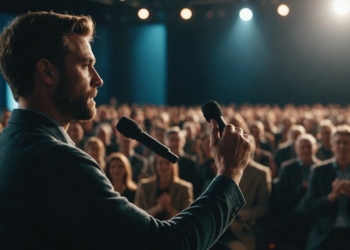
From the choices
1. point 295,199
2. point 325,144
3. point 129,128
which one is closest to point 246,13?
point 325,144

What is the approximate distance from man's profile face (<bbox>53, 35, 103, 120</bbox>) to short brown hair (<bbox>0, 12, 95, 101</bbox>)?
24 mm

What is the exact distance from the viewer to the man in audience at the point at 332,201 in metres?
5.61

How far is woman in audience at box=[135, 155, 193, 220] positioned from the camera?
5.99 m

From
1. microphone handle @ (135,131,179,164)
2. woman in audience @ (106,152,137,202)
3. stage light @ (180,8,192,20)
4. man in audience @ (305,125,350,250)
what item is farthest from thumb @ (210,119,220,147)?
stage light @ (180,8,192,20)

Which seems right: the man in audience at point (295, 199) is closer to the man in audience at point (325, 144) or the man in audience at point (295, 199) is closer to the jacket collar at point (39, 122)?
the man in audience at point (325, 144)

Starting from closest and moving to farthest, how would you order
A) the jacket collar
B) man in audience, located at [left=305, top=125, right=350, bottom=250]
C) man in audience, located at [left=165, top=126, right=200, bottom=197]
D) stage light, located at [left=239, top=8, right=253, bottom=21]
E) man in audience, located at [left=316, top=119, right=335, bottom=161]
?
the jacket collar
man in audience, located at [left=305, top=125, right=350, bottom=250]
man in audience, located at [left=165, top=126, right=200, bottom=197]
man in audience, located at [left=316, top=119, right=335, bottom=161]
stage light, located at [left=239, top=8, right=253, bottom=21]

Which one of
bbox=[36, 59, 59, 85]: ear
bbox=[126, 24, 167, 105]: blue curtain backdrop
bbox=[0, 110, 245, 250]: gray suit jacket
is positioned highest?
bbox=[126, 24, 167, 105]: blue curtain backdrop

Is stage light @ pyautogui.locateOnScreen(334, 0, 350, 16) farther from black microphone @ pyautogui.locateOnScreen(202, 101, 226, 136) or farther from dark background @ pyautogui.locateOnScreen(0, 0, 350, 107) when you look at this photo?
black microphone @ pyautogui.locateOnScreen(202, 101, 226, 136)

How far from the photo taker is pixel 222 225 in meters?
1.49

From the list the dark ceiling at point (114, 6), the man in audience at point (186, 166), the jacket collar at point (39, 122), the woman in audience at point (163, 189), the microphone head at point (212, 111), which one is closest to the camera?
the jacket collar at point (39, 122)

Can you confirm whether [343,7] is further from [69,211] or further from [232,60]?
[69,211]

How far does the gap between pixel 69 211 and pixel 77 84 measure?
1.23 feet

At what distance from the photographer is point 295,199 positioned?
661 cm

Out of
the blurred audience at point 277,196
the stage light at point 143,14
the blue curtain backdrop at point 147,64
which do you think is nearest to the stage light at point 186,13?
the stage light at point 143,14
